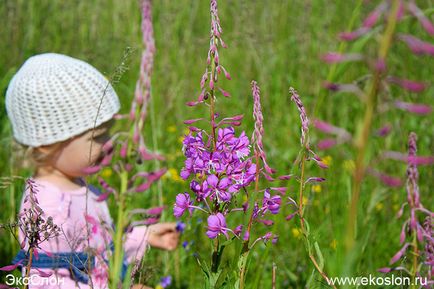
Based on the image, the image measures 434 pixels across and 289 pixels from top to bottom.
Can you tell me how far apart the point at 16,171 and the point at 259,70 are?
6.91 feet

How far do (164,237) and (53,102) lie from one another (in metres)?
0.67

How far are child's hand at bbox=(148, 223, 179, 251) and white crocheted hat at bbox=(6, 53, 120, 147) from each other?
1.58ft

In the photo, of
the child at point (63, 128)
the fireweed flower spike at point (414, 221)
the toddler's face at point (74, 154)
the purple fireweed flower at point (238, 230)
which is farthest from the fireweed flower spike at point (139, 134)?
the toddler's face at point (74, 154)

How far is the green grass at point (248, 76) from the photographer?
9.87 ft

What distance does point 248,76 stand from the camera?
4641 mm

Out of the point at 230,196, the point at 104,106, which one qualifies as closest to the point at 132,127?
the point at 230,196

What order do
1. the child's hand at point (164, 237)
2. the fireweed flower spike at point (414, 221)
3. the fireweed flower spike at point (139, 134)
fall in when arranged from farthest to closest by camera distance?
the child's hand at point (164, 237)
the fireweed flower spike at point (414, 221)
the fireweed flower spike at point (139, 134)

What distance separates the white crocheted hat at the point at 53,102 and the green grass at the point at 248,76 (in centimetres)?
42

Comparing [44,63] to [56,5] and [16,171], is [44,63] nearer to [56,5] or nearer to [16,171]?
[16,171]

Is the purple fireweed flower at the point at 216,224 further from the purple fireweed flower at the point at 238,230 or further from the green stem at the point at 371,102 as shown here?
the green stem at the point at 371,102

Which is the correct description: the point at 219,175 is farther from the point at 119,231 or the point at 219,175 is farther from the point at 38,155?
the point at 38,155

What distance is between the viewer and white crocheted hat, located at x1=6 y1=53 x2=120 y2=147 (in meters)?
2.51

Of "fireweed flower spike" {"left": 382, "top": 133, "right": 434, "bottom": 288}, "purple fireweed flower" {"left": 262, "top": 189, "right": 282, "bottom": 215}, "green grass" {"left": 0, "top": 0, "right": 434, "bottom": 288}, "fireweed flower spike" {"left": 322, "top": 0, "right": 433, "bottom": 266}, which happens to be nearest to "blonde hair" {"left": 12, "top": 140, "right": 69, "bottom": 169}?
"green grass" {"left": 0, "top": 0, "right": 434, "bottom": 288}

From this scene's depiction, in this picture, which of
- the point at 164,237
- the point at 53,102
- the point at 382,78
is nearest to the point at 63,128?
the point at 53,102
